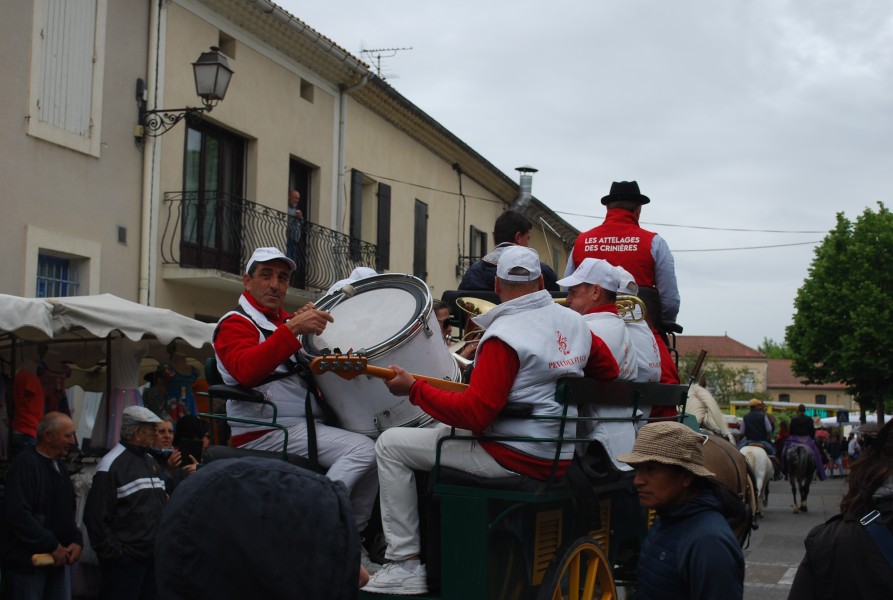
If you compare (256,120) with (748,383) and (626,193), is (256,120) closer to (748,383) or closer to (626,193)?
(626,193)

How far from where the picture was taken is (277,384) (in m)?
5.41

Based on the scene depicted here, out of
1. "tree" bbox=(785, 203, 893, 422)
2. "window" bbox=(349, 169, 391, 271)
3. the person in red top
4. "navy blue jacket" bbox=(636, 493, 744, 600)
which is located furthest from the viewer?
"tree" bbox=(785, 203, 893, 422)

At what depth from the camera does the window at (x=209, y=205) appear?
57.0ft

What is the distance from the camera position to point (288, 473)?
79.7 inches

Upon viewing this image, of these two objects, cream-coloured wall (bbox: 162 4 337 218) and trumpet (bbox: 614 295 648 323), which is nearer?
trumpet (bbox: 614 295 648 323)

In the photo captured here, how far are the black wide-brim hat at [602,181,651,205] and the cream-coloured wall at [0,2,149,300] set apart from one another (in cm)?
866

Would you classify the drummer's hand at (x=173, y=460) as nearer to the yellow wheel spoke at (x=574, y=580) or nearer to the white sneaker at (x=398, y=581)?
the white sneaker at (x=398, y=581)

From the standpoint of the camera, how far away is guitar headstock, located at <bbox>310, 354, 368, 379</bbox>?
4.85 meters

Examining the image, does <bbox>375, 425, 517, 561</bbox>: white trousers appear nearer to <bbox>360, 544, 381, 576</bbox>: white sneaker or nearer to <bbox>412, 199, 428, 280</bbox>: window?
<bbox>360, 544, 381, 576</bbox>: white sneaker

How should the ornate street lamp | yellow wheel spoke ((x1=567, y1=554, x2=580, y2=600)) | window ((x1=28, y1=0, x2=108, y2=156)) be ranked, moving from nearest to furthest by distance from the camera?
yellow wheel spoke ((x1=567, y1=554, x2=580, y2=600))
window ((x1=28, y1=0, x2=108, y2=156))
the ornate street lamp

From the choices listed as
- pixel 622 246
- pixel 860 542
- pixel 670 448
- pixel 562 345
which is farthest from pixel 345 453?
pixel 622 246

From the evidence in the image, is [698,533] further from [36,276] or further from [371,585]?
[36,276]

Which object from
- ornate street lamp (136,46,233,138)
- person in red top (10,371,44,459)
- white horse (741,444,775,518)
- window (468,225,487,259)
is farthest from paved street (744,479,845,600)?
window (468,225,487,259)

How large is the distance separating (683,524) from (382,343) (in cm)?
184
